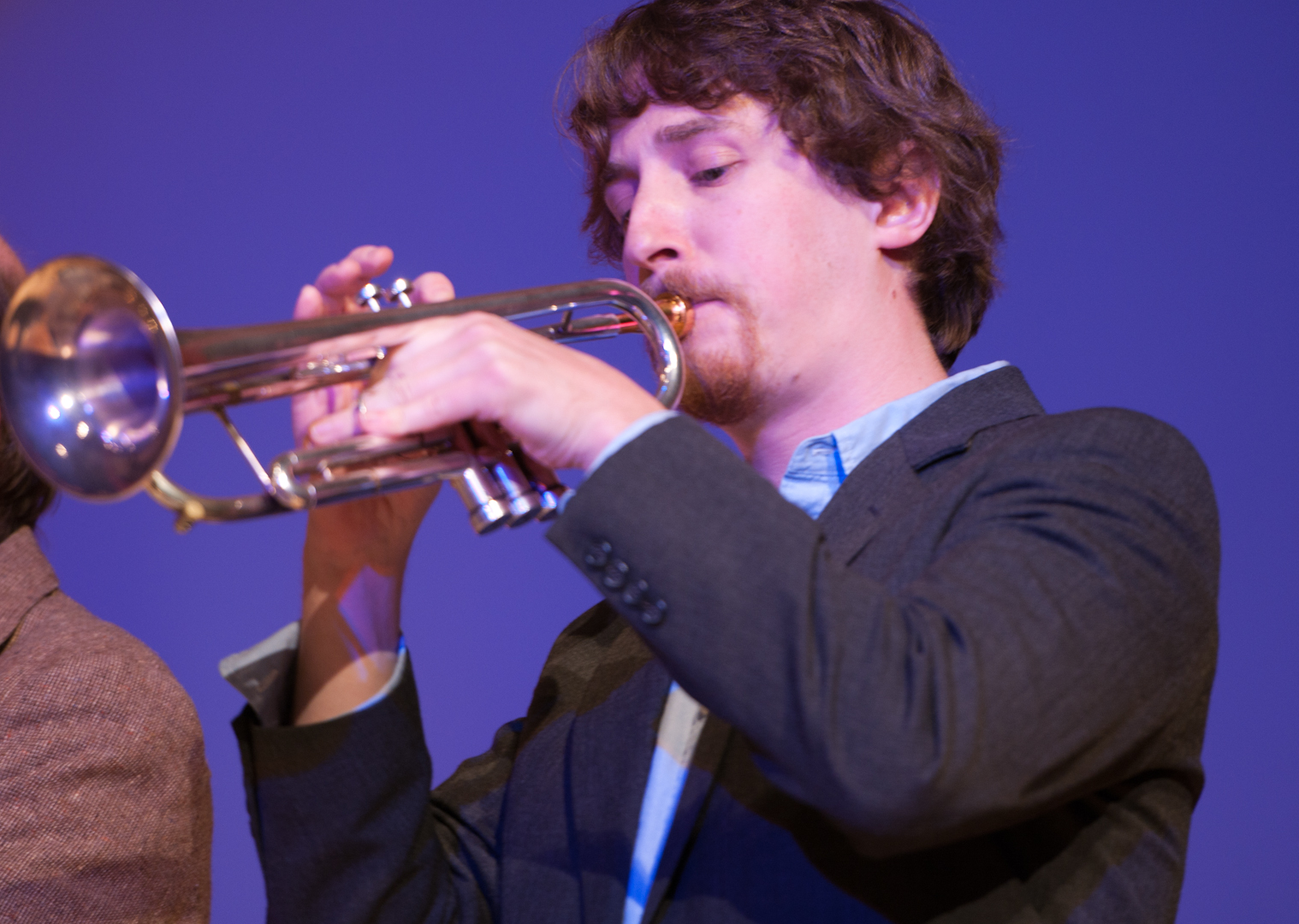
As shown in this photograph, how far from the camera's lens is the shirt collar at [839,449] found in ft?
4.72

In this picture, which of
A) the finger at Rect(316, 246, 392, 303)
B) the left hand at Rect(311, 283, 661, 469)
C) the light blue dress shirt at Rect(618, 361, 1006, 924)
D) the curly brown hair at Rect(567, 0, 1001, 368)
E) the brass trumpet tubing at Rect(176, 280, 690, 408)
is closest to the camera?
the left hand at Rect(311, 283, 661, 469)

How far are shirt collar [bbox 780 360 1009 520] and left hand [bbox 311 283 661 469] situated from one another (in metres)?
0.48

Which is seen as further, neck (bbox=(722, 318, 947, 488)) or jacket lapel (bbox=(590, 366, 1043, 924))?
neck (bbox=(722, 318, 947, 488))

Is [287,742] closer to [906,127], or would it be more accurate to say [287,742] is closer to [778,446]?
[778,446]

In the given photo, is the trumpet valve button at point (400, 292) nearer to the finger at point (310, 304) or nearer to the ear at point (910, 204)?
the finger at point (310, 304)

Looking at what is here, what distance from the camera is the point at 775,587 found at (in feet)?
2.84

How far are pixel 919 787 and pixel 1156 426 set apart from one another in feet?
1.54

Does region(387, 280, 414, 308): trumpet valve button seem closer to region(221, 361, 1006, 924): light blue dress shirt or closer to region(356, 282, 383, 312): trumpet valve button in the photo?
region(356, 282, 383, 312): trumpet valve button

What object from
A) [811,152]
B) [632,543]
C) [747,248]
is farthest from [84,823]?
[811,152]

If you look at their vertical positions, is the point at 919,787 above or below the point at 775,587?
below

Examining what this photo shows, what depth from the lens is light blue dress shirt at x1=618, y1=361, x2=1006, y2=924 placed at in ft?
3.92

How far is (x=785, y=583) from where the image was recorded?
2.84 feet

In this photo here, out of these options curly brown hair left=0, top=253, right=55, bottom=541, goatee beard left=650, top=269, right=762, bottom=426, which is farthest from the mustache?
curly brown hair left=0, top=253, right=55, bottom=541

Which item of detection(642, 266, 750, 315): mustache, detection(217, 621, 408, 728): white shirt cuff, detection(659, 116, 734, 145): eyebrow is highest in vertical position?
detection(659, 116, 734, 145): eyebrow
